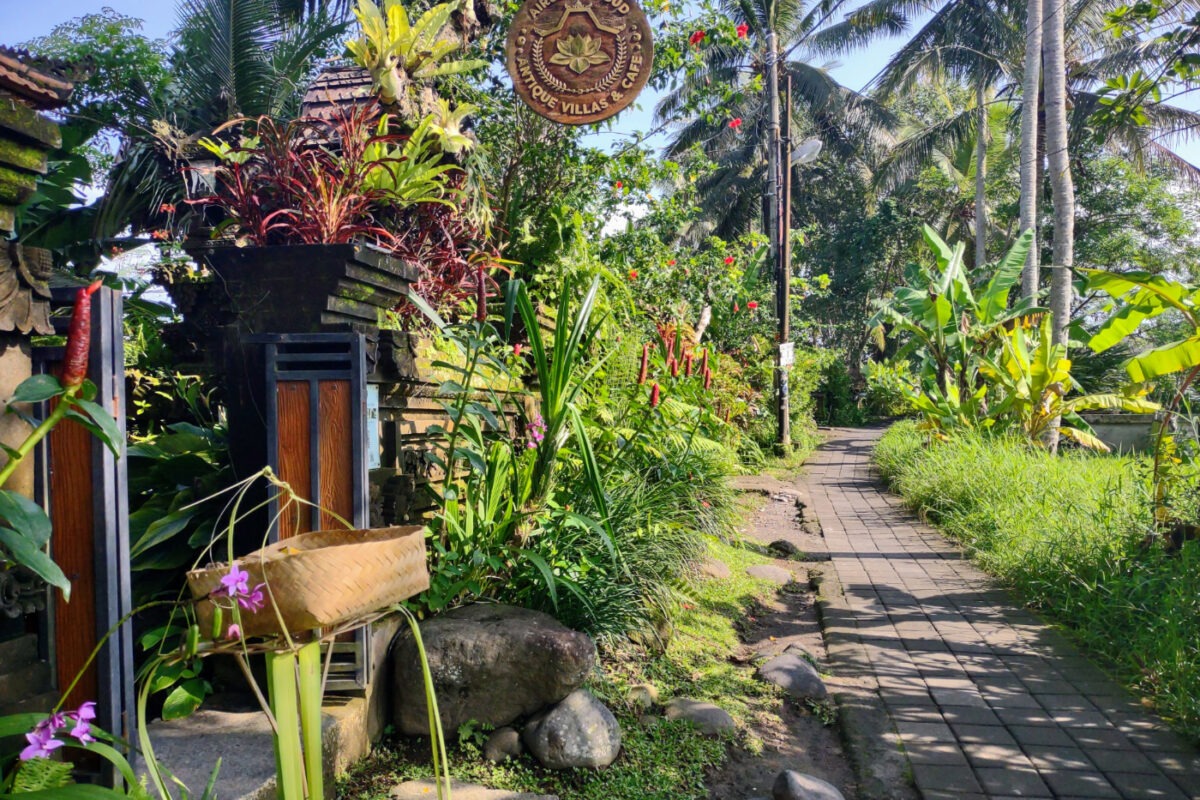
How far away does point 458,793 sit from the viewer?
9.91 ft

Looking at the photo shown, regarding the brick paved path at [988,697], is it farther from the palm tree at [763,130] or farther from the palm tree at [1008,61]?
the palm tree at [763,130]

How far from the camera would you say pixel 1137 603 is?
5016 mm

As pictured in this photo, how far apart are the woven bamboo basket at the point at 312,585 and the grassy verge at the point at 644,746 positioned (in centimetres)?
162

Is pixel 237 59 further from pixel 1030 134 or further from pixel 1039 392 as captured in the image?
pixel 1039 392

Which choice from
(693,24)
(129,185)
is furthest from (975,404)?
(129,185)

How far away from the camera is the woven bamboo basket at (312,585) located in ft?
4.90

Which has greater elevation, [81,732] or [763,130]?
[763,130]

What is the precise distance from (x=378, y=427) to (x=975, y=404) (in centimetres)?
986

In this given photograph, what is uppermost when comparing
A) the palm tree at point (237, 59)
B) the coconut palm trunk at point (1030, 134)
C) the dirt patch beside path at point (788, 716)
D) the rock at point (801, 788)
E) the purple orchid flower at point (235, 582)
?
the palm tree at point (237, 59)

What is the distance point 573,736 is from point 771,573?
385cm

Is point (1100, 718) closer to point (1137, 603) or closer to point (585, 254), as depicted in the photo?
point (1137, 603)

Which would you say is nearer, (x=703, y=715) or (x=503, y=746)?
(x=503, y=746)

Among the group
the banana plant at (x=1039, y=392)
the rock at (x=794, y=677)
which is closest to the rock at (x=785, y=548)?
the rock at (x=794, y=677)

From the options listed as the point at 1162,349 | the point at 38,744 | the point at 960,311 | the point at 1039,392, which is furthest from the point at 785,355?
the point at 38,744
